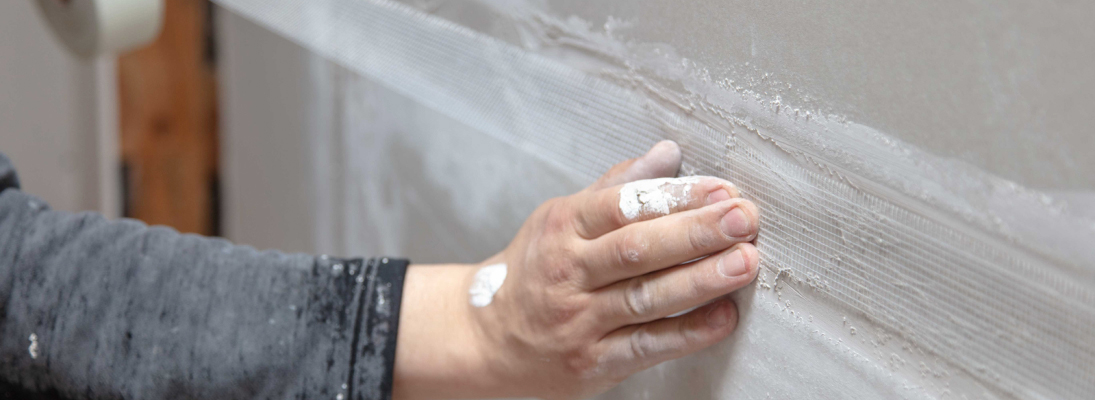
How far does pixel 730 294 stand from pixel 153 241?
17.7 inches

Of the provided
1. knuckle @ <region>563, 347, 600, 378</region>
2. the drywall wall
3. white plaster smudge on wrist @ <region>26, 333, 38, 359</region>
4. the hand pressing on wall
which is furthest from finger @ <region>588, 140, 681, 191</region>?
the drywall wall

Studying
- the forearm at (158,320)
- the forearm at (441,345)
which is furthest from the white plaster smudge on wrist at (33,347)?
the forearm at (441,345)

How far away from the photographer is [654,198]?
1.36 feet

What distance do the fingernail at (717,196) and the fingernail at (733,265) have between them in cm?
3

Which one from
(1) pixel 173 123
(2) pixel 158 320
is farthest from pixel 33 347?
(1) pixel 173 123

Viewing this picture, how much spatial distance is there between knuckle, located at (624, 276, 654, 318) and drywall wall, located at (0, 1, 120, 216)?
1.72 meters

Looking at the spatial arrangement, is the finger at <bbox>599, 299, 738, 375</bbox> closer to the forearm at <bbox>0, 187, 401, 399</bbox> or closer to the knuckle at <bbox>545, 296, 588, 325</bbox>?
the knuckle at <bbox>545, 296, 588, 325</bbox>

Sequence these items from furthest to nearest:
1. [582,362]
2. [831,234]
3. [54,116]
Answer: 1. [54,116]
2. [582,362]
3. [831,234]

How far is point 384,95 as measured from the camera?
41.9 inches

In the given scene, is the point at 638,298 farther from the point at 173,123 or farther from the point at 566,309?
the point at 173,123

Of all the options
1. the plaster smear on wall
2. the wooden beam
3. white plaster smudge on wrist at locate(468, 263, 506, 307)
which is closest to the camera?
the plaster smear on wall

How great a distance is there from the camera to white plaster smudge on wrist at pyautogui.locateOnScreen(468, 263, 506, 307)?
0.54 metres

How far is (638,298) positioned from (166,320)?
0.38m

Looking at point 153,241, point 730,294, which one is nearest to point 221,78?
point 153,241
